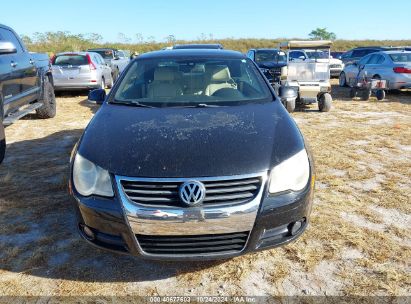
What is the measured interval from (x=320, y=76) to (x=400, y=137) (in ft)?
10.1

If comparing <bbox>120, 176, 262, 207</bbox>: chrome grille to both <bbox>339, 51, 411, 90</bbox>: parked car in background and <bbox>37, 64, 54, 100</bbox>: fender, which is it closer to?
<bbox>37, 64, 54, 100</bbox>: fender

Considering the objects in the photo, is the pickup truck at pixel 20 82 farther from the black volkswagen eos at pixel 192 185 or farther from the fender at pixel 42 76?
the black volkswagen eos at pixel 192 185

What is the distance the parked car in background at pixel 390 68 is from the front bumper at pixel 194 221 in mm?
10078

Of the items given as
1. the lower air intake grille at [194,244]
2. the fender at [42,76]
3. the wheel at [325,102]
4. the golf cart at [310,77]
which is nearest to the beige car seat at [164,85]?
the lower air intake grille at [194,244]

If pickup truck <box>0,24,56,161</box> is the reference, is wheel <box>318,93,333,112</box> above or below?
below

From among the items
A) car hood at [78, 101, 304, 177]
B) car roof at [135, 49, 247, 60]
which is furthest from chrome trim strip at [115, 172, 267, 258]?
car roof at [135, 49, 247, 60]

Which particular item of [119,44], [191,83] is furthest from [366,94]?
[119,44]

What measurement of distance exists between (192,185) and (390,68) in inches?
428

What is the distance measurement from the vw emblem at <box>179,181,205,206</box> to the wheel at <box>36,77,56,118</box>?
669 centimetres

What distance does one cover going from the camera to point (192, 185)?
229 cm

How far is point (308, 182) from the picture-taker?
2.59m

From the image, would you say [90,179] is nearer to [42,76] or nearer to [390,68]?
[42,76]

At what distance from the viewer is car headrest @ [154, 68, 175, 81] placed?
3920 millimetres

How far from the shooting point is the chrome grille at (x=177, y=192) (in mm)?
2301
